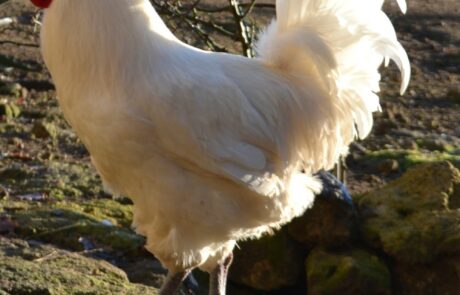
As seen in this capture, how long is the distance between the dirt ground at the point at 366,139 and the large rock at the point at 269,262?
1606mm

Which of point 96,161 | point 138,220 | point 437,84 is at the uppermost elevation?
point 96,161

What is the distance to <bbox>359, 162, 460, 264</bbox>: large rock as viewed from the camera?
6.61 meters

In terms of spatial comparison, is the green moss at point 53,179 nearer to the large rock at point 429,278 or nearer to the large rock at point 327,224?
the large rock at point 327,224

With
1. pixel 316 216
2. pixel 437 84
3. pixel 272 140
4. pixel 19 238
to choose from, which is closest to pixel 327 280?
pixel 316 216

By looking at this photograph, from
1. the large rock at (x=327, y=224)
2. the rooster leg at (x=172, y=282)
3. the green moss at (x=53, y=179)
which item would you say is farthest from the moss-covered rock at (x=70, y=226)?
the rooster leg at (x=172, y=282)

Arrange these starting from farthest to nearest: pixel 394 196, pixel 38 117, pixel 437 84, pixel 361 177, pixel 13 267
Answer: pixel 437 84
pixel 38 117
pixel 361 177
pixel 394 196
pixel 13 267

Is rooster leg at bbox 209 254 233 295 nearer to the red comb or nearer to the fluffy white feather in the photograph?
the fluffy white feather

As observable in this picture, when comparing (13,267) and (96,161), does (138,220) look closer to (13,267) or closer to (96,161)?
(96,161)

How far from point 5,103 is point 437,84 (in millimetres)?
4688

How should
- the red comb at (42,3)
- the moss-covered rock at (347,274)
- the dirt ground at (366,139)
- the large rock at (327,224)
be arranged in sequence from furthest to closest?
the dirt ground at (366,139) → the large rock at (327,224) → the moss-covered rock at (347,274) → the red comb at (42,3)

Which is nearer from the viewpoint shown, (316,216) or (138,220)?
Result: (138,220)

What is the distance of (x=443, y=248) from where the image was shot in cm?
657

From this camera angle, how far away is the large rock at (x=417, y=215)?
6.61 metres

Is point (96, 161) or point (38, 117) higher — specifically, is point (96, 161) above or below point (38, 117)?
above
